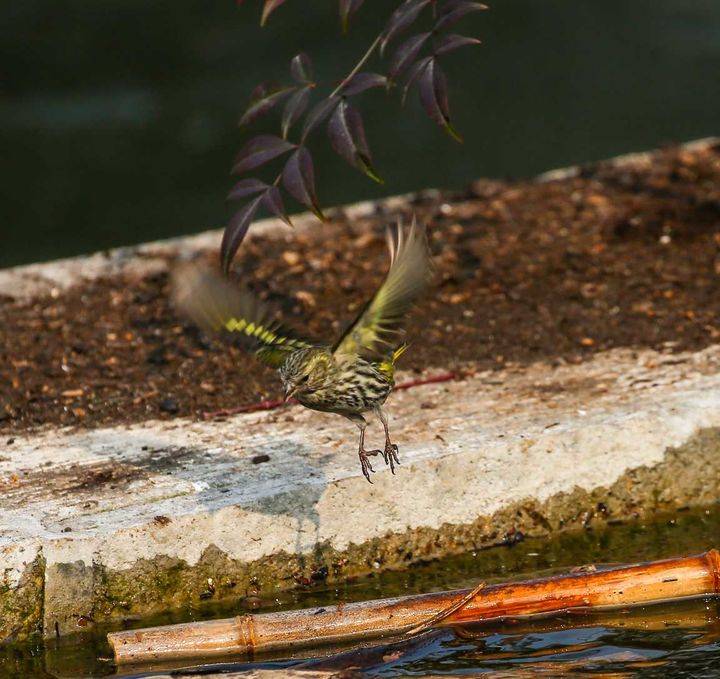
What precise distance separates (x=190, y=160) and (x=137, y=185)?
41 cm

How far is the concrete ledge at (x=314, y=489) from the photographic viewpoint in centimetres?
359

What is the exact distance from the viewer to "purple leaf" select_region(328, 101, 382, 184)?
3072 mm

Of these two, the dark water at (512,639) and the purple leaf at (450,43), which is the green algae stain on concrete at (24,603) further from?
the purple leaf at (450,43)

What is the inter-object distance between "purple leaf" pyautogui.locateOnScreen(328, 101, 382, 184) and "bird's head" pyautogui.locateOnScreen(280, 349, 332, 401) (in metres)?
0.63

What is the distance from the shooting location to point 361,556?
3828 millimetres

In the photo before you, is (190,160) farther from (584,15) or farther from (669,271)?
(669,271)

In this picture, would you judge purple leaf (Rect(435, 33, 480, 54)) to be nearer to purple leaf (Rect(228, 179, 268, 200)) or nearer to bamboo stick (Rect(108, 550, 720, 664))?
purple leaf (Rect(228, 179, 268, 200))

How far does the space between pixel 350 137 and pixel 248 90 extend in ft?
20.2

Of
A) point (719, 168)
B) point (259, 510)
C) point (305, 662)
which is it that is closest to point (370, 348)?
point (259, 510)

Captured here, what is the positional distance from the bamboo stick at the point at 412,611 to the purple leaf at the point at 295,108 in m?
1.28

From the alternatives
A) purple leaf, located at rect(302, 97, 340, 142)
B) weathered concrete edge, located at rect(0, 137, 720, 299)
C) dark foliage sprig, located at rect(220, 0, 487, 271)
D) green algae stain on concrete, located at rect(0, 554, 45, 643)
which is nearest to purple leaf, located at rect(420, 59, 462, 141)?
dark foliage sprig, located at rect(220, 0, 487, 271)

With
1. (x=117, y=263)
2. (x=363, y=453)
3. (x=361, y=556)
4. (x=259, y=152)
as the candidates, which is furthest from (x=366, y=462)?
(x=117, y=263)

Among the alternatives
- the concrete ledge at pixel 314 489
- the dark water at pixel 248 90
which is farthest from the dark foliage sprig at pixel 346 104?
the dark water at pixel 248 90

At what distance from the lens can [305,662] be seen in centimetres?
329
